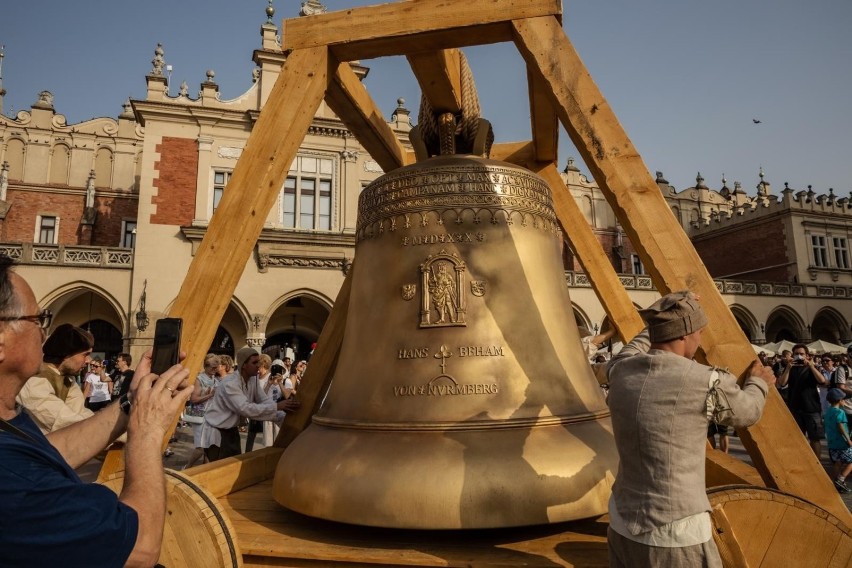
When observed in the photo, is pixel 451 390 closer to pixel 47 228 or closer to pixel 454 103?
pixel 454 103

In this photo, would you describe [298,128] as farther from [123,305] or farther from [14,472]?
[123,305]

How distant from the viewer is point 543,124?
324cm

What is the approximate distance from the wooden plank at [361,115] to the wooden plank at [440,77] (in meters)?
0.34

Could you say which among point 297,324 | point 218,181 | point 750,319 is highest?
point 218,181

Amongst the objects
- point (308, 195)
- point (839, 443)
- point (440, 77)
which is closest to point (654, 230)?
point (440, 77)

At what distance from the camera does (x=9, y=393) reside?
43.9 inches

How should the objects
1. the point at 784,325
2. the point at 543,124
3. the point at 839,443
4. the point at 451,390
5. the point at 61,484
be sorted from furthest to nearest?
the point at 784,325
the point at 839,443
the point at 543,124
the point at 451,390
the point at 61,484

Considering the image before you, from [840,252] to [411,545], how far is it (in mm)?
31724

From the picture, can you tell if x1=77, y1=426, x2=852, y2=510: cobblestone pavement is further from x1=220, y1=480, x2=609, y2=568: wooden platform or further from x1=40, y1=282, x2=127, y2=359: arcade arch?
x1=40, y1=282, x2=127, y2=359: arcade arch

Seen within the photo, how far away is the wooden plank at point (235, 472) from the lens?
2496mm

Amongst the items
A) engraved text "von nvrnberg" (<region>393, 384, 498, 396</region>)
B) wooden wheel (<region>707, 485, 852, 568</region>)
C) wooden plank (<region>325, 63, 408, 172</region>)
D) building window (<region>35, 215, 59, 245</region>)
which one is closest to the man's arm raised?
engraved text "von nvrnberg" (<region>393, 384, 498, 396</region>)

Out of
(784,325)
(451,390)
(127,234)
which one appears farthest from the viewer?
(784,325)

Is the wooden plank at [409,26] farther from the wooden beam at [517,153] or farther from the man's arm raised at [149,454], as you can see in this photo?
the man's arm raised at [149,454]

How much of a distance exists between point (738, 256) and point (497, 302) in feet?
101
